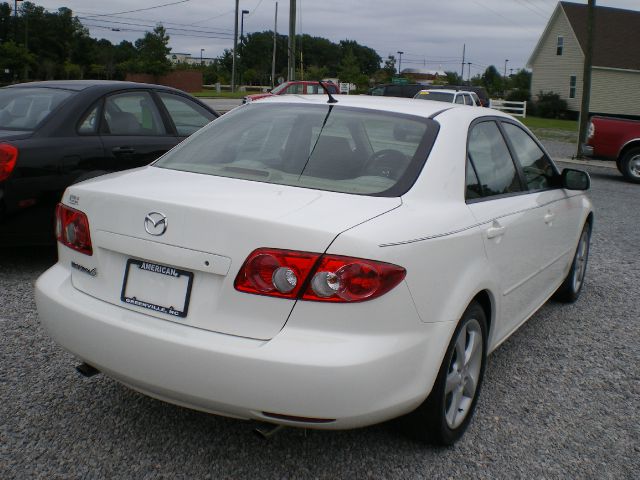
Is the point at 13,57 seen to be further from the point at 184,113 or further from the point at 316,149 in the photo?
the point at 316,149

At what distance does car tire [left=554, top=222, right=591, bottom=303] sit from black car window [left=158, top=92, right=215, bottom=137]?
12.3ft

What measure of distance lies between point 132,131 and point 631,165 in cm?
1264

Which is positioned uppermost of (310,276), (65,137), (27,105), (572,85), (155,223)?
(572,85)

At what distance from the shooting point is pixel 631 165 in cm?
1602

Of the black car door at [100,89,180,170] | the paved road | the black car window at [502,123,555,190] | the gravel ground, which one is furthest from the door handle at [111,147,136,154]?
the paved road

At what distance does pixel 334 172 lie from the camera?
10.8ft

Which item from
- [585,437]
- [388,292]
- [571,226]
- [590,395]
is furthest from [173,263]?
[571,226]

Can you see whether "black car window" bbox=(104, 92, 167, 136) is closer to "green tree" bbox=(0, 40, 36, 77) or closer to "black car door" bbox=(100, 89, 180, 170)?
"black car door" bbox=(100, 89, 180, 170)

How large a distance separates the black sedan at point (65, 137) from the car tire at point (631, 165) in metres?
11.8

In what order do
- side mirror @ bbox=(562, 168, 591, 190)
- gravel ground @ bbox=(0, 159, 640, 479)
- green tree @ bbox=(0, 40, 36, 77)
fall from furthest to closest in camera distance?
green tree @ bbox=(0, 40, 36, 77)
side mirror @ bbox=(562, 168, 591, 190)
gravel ground @ bbox=(0, 159, 640, 479)

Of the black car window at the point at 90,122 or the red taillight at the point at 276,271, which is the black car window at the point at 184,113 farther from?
the red taillight at the point at 276,271

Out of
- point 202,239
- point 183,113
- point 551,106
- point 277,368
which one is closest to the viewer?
point 277,368

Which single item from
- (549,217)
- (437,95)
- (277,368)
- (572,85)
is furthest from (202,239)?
(572,85)

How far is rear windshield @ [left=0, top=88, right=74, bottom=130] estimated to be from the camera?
6059mm
